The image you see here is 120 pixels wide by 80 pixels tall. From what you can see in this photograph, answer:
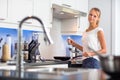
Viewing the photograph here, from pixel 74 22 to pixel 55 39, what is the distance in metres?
0.50

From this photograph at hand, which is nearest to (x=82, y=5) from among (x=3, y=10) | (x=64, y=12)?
(x=64, y=12)

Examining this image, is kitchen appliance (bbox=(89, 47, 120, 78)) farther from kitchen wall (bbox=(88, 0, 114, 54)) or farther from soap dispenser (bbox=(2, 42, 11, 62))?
kitchen wall (bbox=(88, 0, 114, 54))

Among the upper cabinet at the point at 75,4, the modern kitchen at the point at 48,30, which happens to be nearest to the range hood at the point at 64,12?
the modern kitchen at the point at 48,30

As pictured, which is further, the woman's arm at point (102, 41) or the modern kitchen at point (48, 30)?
the modern kitchen at point (48, 30)

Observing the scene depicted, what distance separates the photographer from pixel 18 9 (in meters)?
3.71

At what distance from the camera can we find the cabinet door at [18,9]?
359cm

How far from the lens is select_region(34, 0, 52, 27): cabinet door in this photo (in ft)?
13.3

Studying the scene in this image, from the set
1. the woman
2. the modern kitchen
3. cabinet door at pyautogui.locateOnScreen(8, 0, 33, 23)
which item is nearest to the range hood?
the modern kitchen

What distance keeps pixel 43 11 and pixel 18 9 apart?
1.84 feet

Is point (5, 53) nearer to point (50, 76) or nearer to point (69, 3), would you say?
point (69, 3)

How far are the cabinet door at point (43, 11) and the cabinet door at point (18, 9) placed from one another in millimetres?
140

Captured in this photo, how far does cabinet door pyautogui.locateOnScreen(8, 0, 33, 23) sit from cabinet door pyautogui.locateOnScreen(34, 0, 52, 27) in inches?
5.5

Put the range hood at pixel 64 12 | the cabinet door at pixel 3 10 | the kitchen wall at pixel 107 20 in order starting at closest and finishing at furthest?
the cabinet door at pixel 3 10 → the range hood at pixel 64 12 → the kitchen wall at pixel 107 20

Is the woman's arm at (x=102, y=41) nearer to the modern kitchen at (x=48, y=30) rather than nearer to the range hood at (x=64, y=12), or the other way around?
the modern kitchen at (x=48, y=30)
